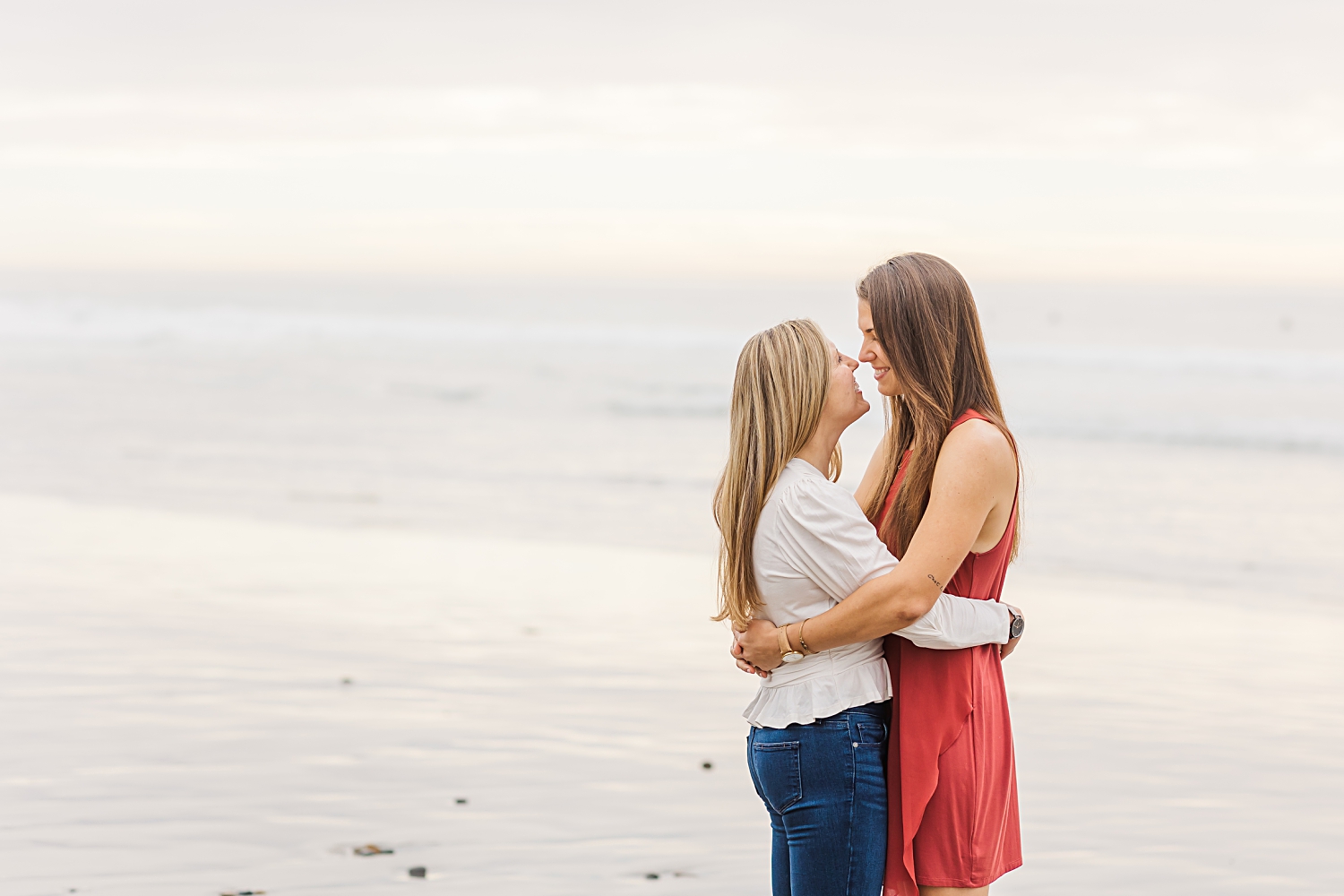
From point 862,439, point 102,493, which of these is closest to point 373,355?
point 862,439

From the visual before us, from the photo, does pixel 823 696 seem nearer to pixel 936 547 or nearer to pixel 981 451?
pixel 936 547

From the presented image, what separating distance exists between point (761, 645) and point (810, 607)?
0.45 feet

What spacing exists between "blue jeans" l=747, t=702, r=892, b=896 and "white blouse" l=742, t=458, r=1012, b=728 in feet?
0.15

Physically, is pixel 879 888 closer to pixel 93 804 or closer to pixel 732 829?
pixel 732 829

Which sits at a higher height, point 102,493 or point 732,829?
point 102,493

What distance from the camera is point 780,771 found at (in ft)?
8.99

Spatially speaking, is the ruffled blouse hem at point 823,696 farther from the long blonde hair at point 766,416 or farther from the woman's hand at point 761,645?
the long blonde hair at point 766,416

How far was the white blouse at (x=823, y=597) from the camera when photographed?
2.69 metres

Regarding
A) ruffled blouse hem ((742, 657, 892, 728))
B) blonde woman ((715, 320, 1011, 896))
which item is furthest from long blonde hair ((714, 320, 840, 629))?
ruffled blouse hem ((742, 657, 892, 728))

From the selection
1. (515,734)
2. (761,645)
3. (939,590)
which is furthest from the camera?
(515,734)

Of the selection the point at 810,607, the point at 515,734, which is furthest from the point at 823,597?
the point at 515,734

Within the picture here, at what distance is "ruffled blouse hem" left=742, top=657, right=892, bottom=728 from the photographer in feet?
8.98

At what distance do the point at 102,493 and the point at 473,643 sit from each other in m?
6.47

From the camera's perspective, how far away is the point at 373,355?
113ft
